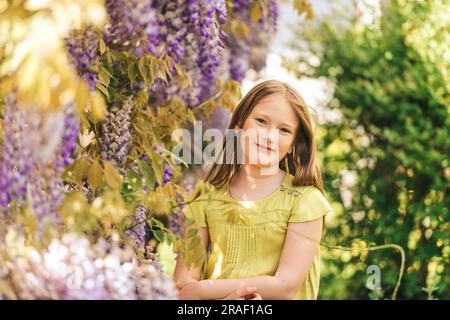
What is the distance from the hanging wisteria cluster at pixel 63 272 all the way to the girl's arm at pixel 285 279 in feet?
1.12

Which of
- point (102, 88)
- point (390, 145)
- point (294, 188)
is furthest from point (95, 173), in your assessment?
point (390, 145)

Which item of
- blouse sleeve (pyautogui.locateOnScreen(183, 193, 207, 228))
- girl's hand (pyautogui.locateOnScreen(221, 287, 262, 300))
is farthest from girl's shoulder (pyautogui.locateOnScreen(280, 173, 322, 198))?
girl's hand (pyautogui.locateOnScreen(221, 287, 262, 300))

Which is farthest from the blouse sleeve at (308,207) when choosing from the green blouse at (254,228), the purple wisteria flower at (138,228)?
the purple wisteria flower at (138,228)

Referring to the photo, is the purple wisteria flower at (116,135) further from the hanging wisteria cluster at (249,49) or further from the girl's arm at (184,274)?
the hanging wisteria cluster at (249,49)

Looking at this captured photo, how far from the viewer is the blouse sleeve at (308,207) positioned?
2.29 metres

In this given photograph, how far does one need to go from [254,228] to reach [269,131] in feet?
0.95

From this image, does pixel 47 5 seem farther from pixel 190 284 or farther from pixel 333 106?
pixel 333 106

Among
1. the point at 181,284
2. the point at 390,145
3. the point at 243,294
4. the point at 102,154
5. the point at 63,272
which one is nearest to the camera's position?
the point at 63,272

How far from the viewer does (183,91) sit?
3.20 metres

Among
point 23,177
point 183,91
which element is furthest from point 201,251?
point 183,91

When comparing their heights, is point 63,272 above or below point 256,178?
below

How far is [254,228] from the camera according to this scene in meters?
2.29

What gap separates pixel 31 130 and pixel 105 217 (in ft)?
1.68

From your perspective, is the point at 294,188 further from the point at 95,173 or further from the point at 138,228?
the point at 95,173
